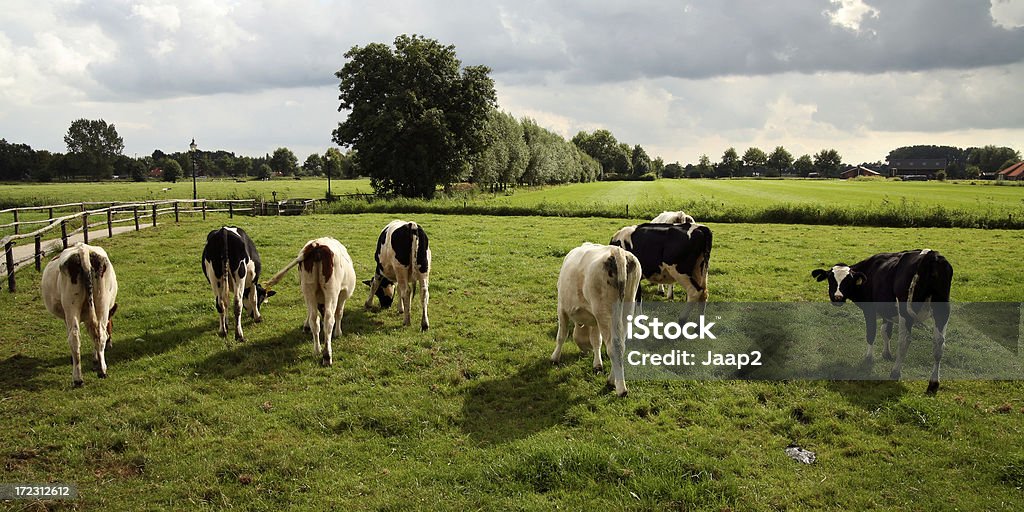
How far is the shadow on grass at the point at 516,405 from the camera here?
713 centimetres

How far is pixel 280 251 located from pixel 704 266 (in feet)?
45.3

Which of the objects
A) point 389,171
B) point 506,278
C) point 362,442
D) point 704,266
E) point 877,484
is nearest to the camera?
point 877,484

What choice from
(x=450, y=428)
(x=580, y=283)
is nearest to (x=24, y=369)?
(x=450, y=428)

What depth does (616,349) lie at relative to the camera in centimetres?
801

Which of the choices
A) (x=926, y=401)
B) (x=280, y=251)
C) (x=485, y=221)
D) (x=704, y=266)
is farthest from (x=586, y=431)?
(x=485, y=221)

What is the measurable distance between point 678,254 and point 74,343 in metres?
10.00

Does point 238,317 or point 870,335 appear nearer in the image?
point 870,335

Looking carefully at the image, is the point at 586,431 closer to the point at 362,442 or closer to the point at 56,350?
the point at 362,442

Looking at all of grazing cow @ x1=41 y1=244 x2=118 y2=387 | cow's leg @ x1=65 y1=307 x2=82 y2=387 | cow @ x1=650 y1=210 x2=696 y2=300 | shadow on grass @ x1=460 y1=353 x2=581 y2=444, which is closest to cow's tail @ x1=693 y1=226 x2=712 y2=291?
cow @ x1=650 y1=210 x2=696 y2=300

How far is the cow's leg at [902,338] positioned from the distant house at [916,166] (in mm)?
204831

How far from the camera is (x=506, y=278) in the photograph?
618 inches

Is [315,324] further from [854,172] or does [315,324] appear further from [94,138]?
[854,172]

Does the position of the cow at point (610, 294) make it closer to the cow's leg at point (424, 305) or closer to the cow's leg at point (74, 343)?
the cow's leg at point (424, 305)

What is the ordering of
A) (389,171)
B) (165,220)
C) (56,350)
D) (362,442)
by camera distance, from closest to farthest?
1. (362,442)
2. (56,350)
3. (165,220)
4. (389,171)
